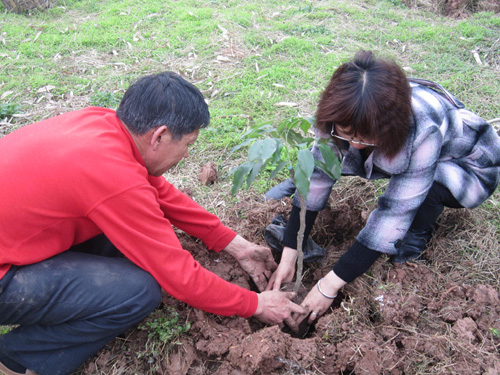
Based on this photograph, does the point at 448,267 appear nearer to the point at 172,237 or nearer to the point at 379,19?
the point at 172,237

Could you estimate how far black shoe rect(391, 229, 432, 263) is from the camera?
7.77 ft

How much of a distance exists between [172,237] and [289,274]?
2.97ft

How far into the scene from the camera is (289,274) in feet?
8.00

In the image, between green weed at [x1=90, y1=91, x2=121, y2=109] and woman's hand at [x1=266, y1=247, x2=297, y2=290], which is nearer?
woman's hand at [x1=266, y1=247, x2=297, y2=290]

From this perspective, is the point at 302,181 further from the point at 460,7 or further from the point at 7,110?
the point at 460,7

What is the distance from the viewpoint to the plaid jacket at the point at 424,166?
192 centimetres

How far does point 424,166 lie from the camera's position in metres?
1.93

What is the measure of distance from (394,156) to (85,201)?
139cm

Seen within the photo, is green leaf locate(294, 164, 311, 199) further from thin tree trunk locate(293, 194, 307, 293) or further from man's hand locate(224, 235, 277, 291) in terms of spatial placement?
man's hand locate(224, 235, 277, 291)

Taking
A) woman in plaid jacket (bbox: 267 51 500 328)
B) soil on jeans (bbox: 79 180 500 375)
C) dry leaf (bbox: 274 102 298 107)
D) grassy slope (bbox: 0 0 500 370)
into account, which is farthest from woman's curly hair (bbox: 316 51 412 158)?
dry leaf (bbox: 274 102 298 107)

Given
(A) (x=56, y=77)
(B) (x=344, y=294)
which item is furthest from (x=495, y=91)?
(A) (x=56, y=77)

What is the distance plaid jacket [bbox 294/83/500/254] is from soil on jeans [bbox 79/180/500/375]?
1.13 feet

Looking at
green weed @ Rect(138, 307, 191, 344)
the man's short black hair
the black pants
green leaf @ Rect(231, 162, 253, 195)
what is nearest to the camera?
green leaf @ Rect(231, 162, 253, 195)

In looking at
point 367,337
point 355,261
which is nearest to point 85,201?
point 355,261
